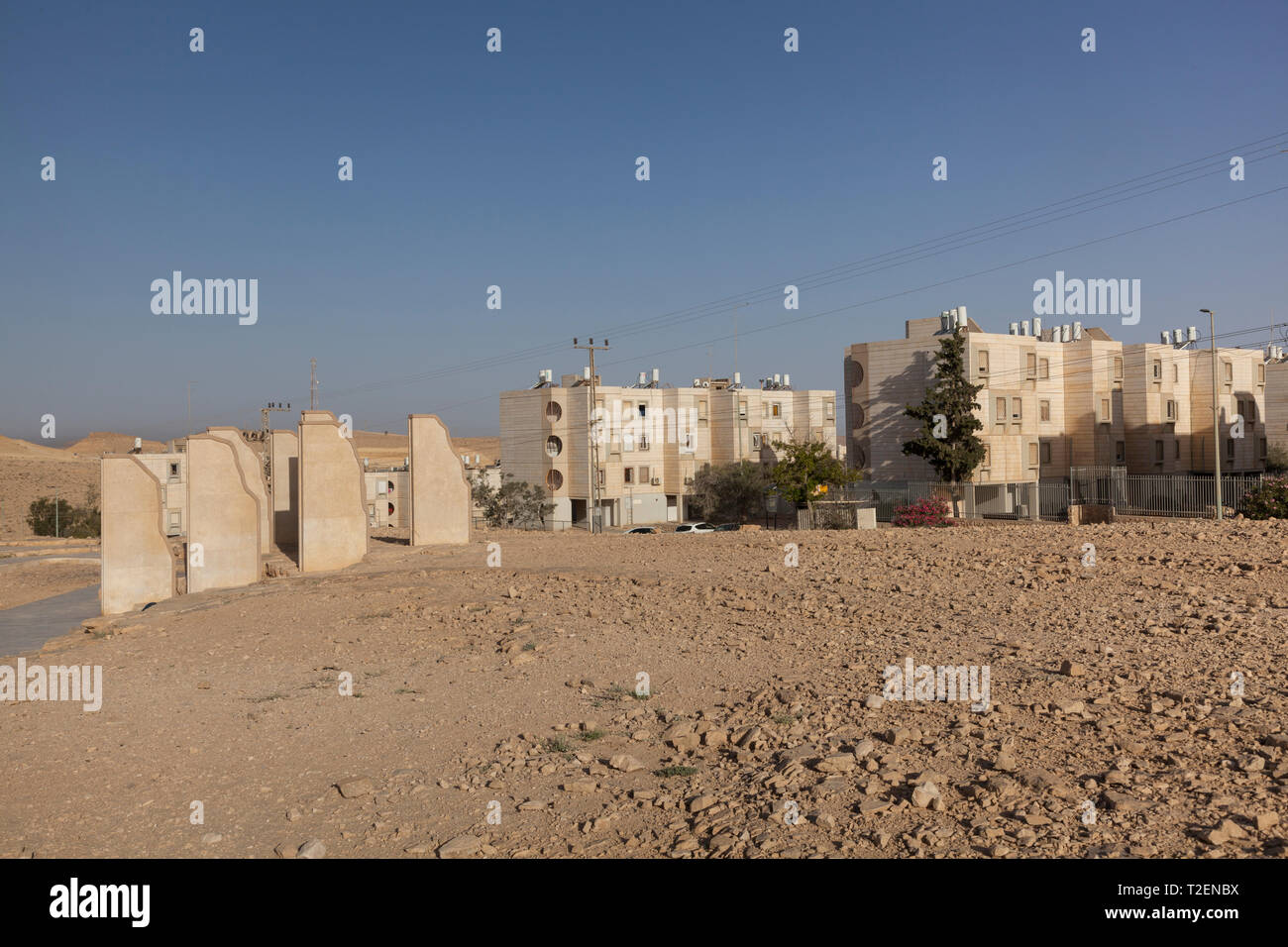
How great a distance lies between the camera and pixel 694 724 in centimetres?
854

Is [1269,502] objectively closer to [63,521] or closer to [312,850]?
[312,850]

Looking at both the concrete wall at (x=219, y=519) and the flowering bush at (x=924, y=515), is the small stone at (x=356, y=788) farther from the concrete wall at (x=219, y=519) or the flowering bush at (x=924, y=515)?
the flowering bush at (x=924, y=515)

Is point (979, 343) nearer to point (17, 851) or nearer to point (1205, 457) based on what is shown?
point (1205, 457)

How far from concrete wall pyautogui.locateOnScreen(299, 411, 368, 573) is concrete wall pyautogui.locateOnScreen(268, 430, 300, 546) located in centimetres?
1004

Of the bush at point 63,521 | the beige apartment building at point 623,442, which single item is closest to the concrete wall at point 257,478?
the beige apartment building at point 623,442

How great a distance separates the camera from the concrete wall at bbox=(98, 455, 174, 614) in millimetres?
→ 25594

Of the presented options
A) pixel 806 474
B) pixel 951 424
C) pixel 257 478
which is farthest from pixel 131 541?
pixel 951 424

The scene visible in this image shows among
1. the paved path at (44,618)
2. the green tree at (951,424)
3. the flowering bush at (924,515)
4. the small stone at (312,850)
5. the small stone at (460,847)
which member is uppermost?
the green tree at (951,424)

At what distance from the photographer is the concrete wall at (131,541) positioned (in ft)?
84.0

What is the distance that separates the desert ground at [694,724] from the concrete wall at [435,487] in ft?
27.0

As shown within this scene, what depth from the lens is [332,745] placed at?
8656 mm
